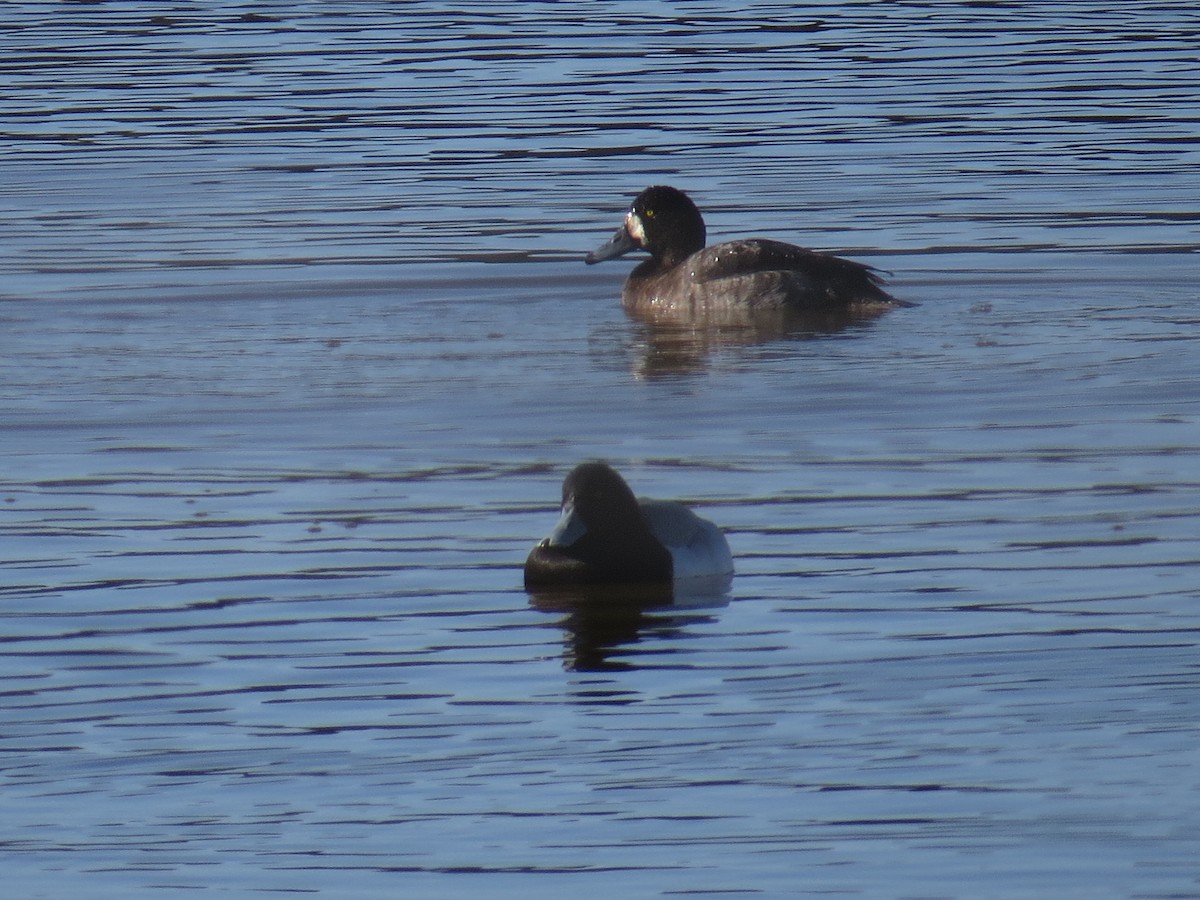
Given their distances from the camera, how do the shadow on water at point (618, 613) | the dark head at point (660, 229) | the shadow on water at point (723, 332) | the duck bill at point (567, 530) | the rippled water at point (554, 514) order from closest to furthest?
the rippled water at point (554, 514), the shadow on water at point (618, 613), the duck bill at point (567, 530), the shadow on water at point (723, 332), the dark head at point (660, 229)

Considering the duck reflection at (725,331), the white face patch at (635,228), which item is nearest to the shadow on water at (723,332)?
the duck reflection at (725,331)

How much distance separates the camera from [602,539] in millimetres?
9086

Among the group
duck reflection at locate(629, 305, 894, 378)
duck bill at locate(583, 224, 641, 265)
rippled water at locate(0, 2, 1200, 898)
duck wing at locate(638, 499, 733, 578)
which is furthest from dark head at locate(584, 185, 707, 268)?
duck wing at locate(638, 499, 733, 578)

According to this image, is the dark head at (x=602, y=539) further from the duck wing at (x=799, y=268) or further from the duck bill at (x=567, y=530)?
the duck wing at (x=799, y=268)

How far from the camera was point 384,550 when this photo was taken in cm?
950

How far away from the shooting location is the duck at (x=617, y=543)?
29.5 ft

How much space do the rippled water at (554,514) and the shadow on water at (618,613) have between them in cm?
3

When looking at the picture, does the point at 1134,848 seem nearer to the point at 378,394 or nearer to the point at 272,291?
the point at 378,394

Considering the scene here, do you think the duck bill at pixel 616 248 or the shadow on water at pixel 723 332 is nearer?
the shadow on water at pixel 723 332

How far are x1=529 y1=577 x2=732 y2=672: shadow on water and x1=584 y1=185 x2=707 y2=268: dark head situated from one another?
315 inches

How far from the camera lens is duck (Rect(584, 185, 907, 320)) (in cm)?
1542

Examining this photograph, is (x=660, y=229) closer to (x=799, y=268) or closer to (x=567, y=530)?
(x=799, y=268)

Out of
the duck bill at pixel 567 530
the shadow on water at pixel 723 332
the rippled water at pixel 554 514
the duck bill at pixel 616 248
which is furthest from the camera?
the duck bill at pixel 616 248

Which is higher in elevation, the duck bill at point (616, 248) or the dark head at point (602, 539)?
the dark head at point (602, 539)
